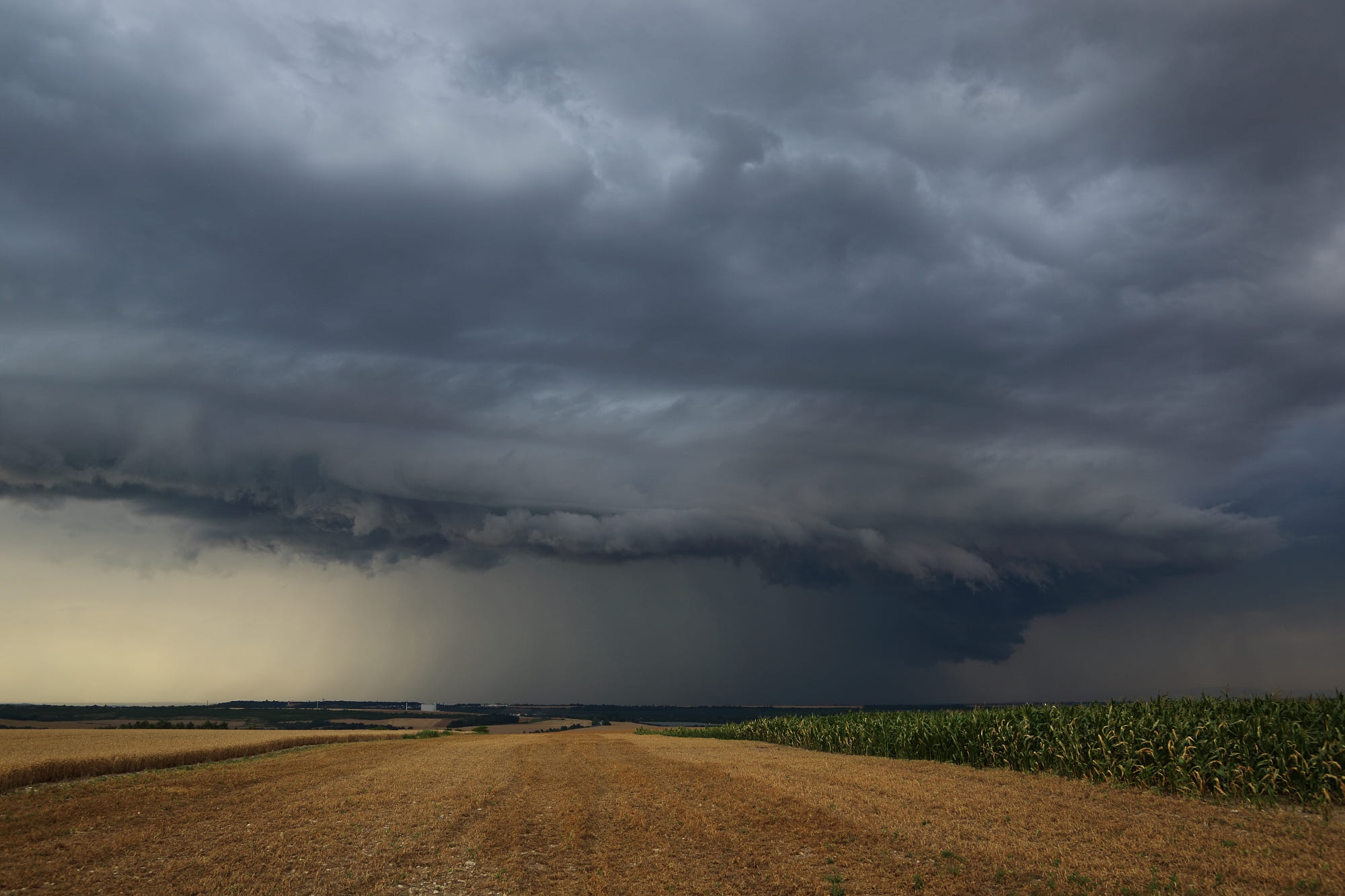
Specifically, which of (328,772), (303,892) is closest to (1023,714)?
(303,892)

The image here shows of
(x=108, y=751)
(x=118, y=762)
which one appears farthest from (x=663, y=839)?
(x=108, y=751)

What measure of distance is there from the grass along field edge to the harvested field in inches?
0.9

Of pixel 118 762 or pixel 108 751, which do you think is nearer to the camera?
pixel 118 762

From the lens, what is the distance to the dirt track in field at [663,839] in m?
13.4

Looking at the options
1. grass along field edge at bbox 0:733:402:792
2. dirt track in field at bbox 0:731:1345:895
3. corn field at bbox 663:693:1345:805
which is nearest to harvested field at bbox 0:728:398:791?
grass along field edge at bbox 0:733:402:792

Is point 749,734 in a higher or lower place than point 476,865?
lower

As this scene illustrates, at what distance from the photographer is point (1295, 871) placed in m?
13.1

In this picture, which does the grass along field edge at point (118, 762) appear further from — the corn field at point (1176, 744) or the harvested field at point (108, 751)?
the corn field at point (1176, 744)

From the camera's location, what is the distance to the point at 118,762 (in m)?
37.9

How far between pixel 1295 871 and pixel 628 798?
53.9ft

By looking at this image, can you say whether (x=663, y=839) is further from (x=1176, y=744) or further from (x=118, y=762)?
(x=118, y=762)

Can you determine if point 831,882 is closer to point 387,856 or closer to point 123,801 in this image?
point 387,856

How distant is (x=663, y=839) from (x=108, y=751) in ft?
134

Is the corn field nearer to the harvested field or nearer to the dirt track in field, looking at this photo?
the dirt track in field
